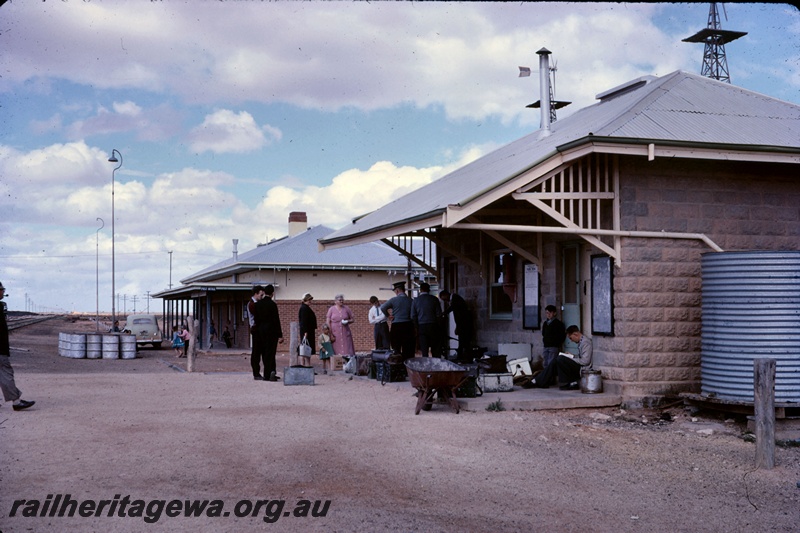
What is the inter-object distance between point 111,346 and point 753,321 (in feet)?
78.2

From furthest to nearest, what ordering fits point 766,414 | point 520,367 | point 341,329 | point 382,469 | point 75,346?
point 75,346, point 341,329, point 520,367, point 766,414, point 382,469

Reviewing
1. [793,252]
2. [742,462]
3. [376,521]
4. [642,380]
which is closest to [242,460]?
[376,521]

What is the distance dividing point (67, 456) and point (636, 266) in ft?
26.6

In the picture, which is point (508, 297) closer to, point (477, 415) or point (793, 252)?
point (477, 415)

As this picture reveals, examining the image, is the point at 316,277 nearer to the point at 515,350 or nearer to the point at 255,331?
the point at 255,331

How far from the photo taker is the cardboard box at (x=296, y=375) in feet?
53.4

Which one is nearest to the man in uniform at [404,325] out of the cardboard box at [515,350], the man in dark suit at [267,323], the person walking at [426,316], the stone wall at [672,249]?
the person walking at [426,316]

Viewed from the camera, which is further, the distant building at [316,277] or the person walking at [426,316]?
the distant building at [316,277]

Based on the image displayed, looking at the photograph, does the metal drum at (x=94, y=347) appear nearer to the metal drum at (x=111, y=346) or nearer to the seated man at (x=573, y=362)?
the metal drum at (x=111, y=346)

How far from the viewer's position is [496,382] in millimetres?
13258

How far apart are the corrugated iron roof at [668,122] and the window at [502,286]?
1885 mm

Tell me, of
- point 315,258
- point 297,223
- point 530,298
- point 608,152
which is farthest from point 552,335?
point 297,223

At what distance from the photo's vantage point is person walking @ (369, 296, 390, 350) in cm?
1970

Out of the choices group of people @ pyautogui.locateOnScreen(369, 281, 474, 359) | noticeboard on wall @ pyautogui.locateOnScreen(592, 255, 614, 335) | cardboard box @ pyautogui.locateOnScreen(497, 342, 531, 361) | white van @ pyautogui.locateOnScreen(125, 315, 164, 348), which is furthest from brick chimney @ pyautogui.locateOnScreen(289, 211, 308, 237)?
noticeboard on wall @ pyautogui.locateOnScreen(592, 255, 614, 335)
